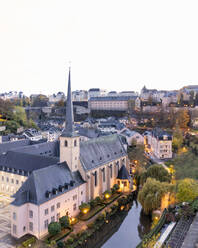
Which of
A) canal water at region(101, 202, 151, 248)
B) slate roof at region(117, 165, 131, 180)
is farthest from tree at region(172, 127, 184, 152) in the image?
canal water at region(101, 202, 151, 248)

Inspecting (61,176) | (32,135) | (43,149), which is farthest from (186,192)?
(32,135)

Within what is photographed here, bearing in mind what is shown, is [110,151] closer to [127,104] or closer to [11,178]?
[11,178]

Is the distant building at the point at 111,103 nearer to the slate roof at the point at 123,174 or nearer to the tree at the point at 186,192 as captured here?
the slate roof at the point at 123,174

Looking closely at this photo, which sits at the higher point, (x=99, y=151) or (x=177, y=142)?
(x=99, y=151)

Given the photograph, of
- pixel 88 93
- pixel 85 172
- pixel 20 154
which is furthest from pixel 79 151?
pixel 88 93

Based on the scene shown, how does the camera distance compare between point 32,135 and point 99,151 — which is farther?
point 32,135

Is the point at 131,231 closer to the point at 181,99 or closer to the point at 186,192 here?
the point at 186,192
